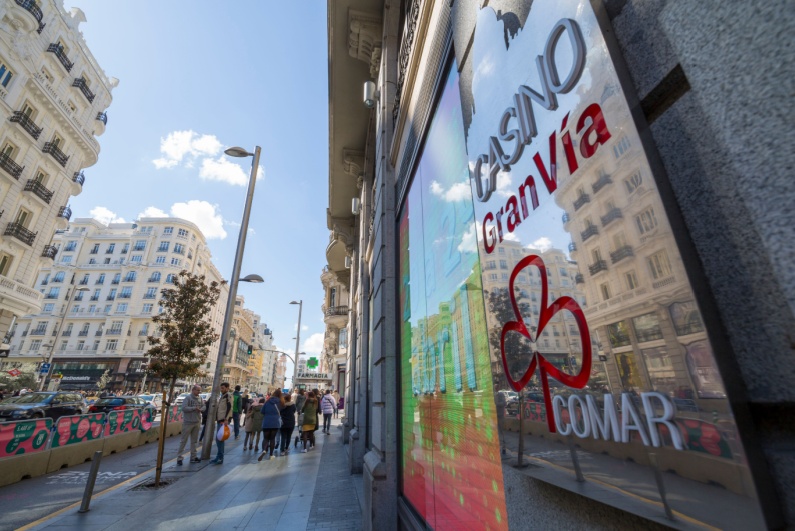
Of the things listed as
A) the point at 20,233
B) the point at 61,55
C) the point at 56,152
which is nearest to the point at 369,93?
the point at 20,233

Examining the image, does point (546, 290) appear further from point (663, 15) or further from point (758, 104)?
point (663, 15)

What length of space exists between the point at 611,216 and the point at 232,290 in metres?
13.3

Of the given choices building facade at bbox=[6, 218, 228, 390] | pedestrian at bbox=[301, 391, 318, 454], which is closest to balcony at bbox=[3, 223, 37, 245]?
pedestrian at bbox=[301, 391, 318, 454]

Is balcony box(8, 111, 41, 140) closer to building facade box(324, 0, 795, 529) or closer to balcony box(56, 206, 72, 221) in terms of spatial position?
balcony box(56, 206, 72, 221)

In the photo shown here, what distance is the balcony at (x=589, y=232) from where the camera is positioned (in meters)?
1.10

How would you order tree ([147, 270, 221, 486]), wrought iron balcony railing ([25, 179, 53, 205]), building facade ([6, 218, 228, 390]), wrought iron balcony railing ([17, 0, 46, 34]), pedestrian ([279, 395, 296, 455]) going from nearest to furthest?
1. tree ([147, 270, 221, 486])
2. pedestrian ([279, 395, 296, 455])
3. wrought iron balcony railing ([17, 0, 46, 34])
4. wrought iron balcony railing ([25, 179, 53, 205])
5. building facade ([6, 218, 228, 390])

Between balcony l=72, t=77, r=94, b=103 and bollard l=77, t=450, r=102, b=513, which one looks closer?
bollard l=77, t=450, r=102, b=513

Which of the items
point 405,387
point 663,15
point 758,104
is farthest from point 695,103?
point 405,387

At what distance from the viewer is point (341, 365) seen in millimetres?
31969

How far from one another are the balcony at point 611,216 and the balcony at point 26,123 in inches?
1328

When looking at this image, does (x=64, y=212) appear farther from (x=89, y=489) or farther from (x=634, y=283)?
(x=634, y=283)

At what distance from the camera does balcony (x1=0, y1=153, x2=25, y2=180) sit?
74.2 feet

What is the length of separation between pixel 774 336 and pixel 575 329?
493mm

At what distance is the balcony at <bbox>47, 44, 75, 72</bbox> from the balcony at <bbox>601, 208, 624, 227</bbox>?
130 ft
